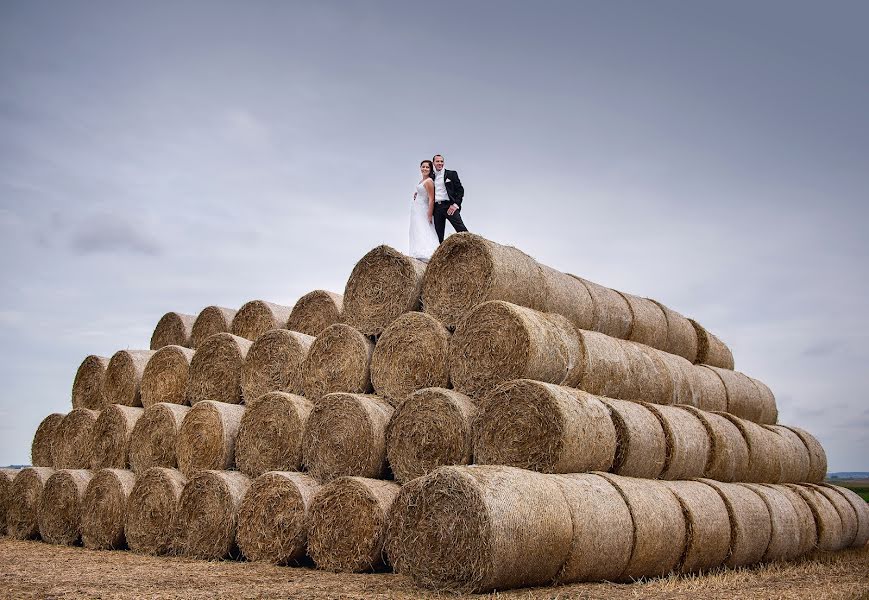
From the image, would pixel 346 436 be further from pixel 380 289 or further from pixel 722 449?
pixel 722 449

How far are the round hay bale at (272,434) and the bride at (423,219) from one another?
2475 mm

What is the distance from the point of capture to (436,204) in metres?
10.5

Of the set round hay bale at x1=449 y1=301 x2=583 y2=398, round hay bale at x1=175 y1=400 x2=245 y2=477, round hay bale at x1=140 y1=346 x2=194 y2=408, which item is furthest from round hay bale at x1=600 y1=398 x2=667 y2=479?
round hay bale at x1=140 y1=346 x2=194 y2=408

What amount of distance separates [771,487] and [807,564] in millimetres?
941

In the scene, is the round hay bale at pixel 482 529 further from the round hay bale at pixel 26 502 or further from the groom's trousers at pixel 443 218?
the round hay bale at pixel 26 502

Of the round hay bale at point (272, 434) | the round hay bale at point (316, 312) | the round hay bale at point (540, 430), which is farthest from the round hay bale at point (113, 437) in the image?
the round hay bale at point (540, 430)

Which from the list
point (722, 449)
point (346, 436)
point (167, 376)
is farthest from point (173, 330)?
point (722, 449)

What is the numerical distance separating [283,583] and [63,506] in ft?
16.0

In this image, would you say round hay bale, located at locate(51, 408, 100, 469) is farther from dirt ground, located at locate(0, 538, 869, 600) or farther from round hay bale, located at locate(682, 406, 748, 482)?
round hay bale, located at locate(682, 406, 748, 482)

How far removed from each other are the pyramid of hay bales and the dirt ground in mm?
239

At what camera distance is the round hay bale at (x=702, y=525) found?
764 centimetres

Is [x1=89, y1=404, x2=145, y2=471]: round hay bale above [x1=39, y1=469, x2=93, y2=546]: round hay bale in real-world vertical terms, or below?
above

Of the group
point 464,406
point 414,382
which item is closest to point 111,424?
point 414,382

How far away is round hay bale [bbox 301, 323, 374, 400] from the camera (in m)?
8.42
